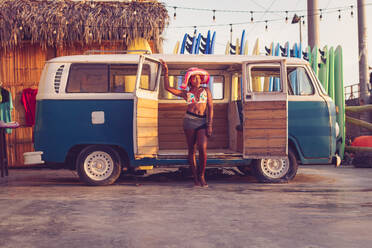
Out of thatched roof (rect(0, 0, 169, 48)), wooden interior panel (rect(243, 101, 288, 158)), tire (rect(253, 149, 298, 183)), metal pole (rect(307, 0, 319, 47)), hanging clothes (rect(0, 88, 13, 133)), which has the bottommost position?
tire (rect(253, 149, 298, 183))

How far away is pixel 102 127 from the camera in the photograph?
8188 mm

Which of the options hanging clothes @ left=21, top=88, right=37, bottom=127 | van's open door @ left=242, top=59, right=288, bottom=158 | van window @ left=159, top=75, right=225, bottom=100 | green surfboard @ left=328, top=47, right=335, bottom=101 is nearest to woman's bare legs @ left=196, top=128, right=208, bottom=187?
van's open door @ left=242, top=59, right=288, bottom=158

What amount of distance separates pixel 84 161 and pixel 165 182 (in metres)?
1.60

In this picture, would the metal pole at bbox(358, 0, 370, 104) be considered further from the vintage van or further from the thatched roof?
the vintage van

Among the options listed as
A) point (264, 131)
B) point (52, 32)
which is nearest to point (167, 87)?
point (264, 131)

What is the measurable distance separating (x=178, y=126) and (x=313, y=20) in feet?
31.5

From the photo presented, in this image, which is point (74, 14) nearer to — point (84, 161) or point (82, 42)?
point (82, 42)

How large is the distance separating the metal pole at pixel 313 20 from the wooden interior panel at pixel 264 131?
991 cm

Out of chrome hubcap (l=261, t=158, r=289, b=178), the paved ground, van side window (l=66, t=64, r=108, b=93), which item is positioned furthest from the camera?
chrome hubcap (l=261, t=158, r=289, b=178)

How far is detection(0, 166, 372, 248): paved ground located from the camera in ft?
14.4

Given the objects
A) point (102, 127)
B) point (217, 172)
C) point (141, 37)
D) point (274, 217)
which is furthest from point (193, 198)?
point (141, 37)

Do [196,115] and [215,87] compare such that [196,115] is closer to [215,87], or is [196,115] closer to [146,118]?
[146,118]

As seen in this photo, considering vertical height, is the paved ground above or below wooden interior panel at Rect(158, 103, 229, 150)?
below

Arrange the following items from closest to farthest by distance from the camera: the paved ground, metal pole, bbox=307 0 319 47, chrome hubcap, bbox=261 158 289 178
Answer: the paved ground, chrome hubcap, bbox=261 158 289 178, metal pole, bbox=307 0 319 47
